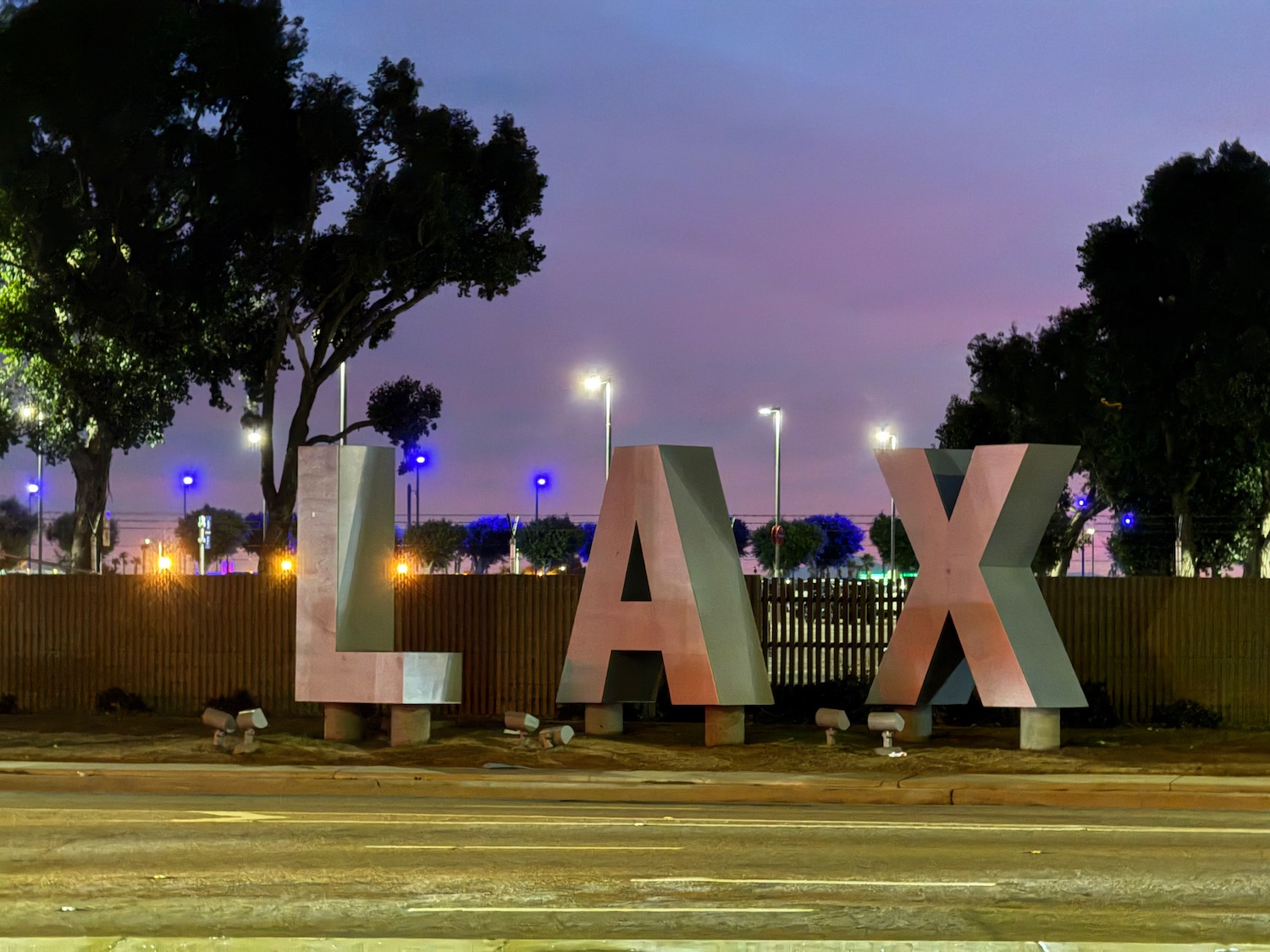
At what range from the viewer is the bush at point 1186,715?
2484 centimetres

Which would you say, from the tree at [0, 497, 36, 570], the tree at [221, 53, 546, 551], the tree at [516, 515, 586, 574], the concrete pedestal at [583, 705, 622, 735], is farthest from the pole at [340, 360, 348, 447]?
the tree at [0, 497, 36, 570]

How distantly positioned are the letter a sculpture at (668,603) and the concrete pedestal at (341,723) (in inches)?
113

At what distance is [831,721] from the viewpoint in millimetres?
21891

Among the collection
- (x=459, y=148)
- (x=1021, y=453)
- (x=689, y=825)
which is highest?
(x=459, y=148)

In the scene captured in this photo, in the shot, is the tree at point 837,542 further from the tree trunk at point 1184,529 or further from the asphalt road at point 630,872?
the asphalt road at point 630,872

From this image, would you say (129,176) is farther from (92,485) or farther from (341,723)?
(341,723)

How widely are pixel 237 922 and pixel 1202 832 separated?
889 cm

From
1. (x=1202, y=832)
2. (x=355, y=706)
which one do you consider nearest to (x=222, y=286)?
(x=355, y=706)

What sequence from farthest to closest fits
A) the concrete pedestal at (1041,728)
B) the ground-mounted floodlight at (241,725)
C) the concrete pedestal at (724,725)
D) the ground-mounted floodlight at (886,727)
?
the concrete pedestal at (724,725)
the concrete pedestal at (1041,728)
the ground-mounted floodlight at (241,725)
the ground-mounted floodlight at (886,727)

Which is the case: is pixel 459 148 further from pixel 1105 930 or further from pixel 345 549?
pixel 1105 930

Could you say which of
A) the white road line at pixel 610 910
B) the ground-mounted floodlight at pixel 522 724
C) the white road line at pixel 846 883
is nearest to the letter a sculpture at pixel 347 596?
the ground-mounted floodlight at pixel 522 724

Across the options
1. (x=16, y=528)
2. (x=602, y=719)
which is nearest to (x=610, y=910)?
(x=602, y=719)

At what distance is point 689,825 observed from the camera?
608 inches

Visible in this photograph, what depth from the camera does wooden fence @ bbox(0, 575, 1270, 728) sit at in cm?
2512
